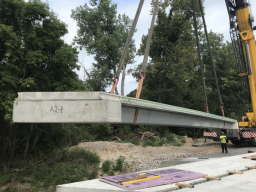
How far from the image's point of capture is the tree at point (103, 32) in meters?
30.4

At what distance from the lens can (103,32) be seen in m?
31.9

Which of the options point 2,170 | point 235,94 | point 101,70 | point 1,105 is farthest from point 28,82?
point 235,94

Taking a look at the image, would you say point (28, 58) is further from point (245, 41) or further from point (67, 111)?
point (245, 41)

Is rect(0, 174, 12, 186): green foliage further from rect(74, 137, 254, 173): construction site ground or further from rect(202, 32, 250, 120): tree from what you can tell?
rect(202, 32, 250, 120): tree

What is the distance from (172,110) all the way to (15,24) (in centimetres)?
924

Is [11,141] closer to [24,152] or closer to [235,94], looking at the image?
[24,152]

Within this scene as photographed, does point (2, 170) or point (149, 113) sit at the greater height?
point (149, 113)

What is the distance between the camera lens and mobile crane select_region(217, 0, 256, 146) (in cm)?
1630

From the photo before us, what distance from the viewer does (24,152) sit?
1379cm

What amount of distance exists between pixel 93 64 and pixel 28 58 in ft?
68.9

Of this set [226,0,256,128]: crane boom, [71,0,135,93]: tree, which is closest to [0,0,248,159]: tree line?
[71,0,135,93]: tree

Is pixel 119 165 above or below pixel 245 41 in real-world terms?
below

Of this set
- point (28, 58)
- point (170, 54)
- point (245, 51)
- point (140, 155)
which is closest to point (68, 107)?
point (28, 58)

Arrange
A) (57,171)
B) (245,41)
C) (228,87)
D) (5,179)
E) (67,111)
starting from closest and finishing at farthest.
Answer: (67,111)
(5,179)
(57,171)
(245,41)
(228,87)
